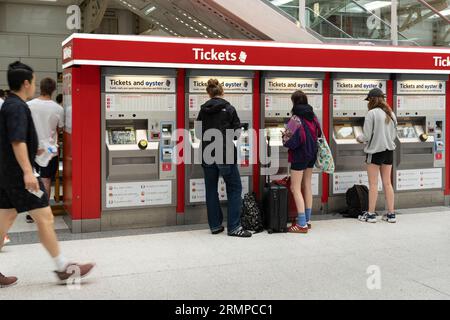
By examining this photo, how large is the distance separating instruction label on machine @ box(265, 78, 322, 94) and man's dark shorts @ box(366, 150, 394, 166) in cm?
104

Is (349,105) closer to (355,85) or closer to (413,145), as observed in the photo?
(355,85)

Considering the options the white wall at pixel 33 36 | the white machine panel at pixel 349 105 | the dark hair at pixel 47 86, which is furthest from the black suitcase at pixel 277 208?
the white wall at pixel 33 36

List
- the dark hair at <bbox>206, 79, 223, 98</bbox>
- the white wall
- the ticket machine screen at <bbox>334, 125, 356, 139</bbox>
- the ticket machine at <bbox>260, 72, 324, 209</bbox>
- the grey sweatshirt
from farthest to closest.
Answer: the white wall < the ticket machine screen at <bbox>334, 125, 356, 139</bbox> < the ticket machine at <bbox>260, 72, 324, 209</bbox> < the grey sweatshirt < the dark hair at <bbox>206, 79, 223, 98</bbox>

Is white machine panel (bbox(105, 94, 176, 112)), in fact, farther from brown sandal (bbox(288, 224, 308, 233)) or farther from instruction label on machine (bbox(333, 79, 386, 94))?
instruction label on machine (bbox(333, 79, 386, 94))

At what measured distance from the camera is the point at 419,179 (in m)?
7.11

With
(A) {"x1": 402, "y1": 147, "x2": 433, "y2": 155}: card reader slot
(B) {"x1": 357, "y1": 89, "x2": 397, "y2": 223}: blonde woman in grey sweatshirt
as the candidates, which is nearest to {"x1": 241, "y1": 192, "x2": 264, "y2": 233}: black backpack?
(B) {"x1": 357, "y1": 89, "x2": 397, "y2": 223}: blonde woman in grey sweatshirt

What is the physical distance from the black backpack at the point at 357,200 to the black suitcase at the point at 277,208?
118cm

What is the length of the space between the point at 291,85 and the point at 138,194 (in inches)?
89.0

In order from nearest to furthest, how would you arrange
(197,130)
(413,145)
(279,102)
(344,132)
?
(197,130) → (279,102) → (344,132) → (413,145)

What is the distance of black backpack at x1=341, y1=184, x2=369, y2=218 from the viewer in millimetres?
6496

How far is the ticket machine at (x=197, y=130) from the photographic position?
19.8 ft

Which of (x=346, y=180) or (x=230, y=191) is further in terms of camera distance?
(x=346, y=180)

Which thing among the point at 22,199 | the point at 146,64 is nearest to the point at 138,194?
the point at 146,64
